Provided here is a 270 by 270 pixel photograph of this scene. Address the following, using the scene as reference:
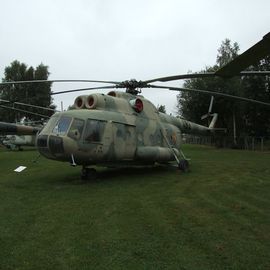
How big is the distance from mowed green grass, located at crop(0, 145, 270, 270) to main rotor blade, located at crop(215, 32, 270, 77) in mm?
2483

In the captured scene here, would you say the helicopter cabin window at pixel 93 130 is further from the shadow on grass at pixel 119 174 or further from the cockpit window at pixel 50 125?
the shadow on grass at pixel 119 174

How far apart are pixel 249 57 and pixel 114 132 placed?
10.1 metres

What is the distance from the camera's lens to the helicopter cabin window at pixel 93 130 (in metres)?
12.4

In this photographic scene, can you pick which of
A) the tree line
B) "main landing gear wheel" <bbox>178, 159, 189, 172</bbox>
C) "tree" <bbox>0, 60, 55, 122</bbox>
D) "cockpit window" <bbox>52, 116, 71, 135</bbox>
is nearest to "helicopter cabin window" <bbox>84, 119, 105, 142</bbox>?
"cockpit window" <bbox>52, 116, 71, 135</bbox>

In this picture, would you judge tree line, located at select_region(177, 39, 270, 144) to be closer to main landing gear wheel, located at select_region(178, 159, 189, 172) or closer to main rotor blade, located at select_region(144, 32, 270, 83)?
main landing gear wheel, located at select_region(178, 159, 189, 172)

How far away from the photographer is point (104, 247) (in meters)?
5.71

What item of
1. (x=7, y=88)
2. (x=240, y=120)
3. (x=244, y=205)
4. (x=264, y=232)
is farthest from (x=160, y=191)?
(x=7, y=88)

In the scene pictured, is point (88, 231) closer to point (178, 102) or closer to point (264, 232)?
point (264, 232)

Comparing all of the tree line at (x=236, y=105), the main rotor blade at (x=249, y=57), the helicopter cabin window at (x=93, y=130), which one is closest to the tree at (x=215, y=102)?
the tree line at (x=236, y=105)

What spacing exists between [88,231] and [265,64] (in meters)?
32.7

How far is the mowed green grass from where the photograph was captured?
205 inches

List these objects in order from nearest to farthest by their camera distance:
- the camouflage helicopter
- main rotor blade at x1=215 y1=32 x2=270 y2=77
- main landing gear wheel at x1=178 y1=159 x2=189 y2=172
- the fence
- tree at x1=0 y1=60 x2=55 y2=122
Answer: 1. main rotor blade at x1=215 y1=32 x2=270 y2=77
2. the camouflage helicopter
3. main landing gear wheel at x1=178 y1=159 x2=189 y2=172
4. the fence
5. tree at x1=0 y1=60 x2=55 y2=122

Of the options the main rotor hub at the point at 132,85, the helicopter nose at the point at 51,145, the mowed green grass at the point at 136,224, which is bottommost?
the mowed green grass at the point at 136,224

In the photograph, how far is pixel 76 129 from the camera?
40.0 feet
